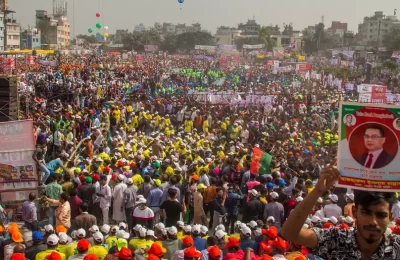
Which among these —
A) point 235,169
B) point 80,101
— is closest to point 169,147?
point 235,169

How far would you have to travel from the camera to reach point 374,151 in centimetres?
267

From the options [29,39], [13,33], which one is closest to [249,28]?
[29,39]

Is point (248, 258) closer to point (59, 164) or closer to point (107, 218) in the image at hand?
point (107, 218)

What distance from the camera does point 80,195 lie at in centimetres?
836

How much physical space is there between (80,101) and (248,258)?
55.7 ft

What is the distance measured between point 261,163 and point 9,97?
23.1 ft

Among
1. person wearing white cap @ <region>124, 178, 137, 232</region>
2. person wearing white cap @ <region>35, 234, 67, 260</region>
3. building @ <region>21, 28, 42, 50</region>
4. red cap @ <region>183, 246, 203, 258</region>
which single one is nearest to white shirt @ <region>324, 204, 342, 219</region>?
red cap @ <region>183, 246, 203, 258</region>

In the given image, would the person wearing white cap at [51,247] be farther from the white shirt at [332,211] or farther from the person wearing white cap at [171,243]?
the white shirt at [332,211]

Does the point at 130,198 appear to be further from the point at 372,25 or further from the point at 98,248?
the point at 372,25

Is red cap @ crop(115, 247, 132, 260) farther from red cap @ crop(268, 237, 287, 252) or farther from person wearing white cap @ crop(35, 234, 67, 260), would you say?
red cap @ crop(268, 237, 287, 252)

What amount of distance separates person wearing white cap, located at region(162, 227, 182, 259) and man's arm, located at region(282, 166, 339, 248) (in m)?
4.04

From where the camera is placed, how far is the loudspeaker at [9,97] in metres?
13.3

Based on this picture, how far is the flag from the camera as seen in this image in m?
9.93

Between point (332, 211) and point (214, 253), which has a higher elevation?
point (214, 253)
